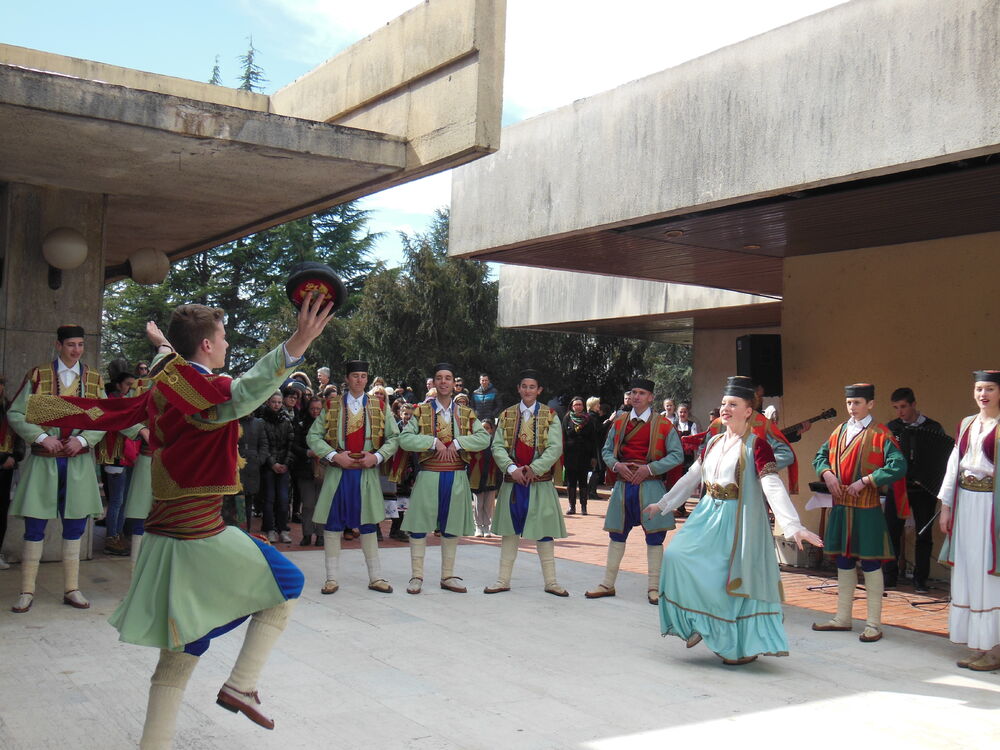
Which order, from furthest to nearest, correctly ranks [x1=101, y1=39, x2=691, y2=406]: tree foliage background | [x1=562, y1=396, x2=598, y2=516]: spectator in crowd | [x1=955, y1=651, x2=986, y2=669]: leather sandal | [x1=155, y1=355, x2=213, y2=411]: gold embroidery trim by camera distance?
[x1=101, y1=39, x2=691, y2=406]: tree foliage background < [x1=562, y1=396, x2=598, y2=516]: spectator in crowd < [x1=955, y1=651, x2=986, y2=669]: leather sandal < [x1=155, y1=355, x2=213, y2=411]: gold embroidery trim

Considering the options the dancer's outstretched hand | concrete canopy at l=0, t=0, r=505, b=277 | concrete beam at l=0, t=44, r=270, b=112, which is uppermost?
concrete beam at l=0, t=44, r=270, b=112

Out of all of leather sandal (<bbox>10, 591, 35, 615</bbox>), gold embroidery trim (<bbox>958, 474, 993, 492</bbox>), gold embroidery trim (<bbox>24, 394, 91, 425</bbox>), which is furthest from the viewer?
leather sandal (<bbox>10, 591, 35, 615</bbox>)

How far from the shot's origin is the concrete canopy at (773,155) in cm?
633

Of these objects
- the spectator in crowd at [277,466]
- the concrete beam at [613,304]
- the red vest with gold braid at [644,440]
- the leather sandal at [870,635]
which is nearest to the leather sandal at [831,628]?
the leather sandal at [870,635]

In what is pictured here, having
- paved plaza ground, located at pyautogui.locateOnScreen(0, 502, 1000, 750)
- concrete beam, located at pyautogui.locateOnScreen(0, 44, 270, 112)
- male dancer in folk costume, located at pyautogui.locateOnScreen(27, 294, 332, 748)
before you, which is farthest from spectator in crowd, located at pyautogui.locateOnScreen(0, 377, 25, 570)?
male dancer in folk costume, located at pyautogui.locateOnScreen(27, 294, 332, 748)

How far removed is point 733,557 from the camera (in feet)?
19.7

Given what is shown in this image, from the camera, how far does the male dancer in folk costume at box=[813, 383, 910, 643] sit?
7055 mm

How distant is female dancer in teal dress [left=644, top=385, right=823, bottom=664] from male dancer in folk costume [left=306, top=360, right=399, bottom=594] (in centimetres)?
301

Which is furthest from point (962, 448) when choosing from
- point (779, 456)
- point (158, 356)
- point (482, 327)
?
point (482, 327)

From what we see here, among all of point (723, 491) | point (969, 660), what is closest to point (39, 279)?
point (723, 491)

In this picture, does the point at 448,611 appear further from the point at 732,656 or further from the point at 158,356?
the point at 158,356

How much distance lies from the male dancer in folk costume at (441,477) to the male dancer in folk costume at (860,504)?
2.98 meters

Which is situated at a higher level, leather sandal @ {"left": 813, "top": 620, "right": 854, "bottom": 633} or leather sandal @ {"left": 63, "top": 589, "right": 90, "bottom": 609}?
leather sandal @ {"left": 813, "top": 620, "right": 854, "bottom": 633}

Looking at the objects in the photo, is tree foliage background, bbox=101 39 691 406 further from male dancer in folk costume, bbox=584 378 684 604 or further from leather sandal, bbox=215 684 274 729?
leather sandal, bbox=215 684 274 729
